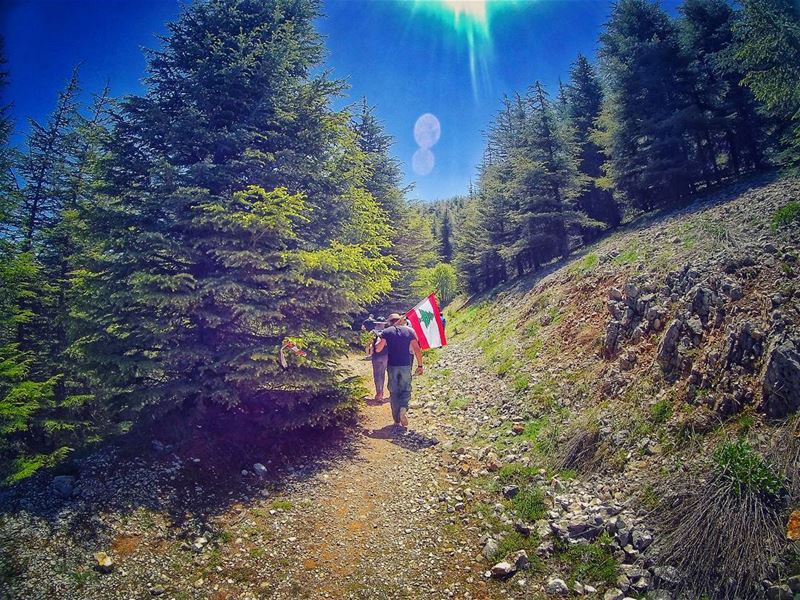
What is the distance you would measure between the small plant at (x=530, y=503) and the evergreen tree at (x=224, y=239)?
3.98 m

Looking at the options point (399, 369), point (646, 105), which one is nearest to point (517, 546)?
point (399, 369)

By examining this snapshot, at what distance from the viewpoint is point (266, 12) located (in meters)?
9.30

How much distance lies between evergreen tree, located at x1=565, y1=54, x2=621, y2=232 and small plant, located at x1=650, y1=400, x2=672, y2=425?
23.2 metres

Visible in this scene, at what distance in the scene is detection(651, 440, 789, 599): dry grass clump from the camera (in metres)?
3.82

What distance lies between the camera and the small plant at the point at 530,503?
570cm

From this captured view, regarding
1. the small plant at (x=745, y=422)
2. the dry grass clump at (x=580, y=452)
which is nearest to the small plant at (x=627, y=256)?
the dry grass clump at (x=580, y=452)

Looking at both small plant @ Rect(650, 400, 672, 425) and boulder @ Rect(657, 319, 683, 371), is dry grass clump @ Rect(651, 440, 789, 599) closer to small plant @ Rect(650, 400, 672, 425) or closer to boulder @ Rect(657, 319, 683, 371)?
small plant @ Rect(650, 400, 672, 425)

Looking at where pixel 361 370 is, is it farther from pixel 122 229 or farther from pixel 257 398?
pixel 122 229

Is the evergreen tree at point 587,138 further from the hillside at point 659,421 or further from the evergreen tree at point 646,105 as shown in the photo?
the hillside at point 659,421

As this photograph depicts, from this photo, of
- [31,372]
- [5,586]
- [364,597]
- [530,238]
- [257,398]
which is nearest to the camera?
[5,586]

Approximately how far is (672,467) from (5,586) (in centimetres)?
834

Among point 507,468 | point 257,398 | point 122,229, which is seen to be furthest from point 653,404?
point 122,229

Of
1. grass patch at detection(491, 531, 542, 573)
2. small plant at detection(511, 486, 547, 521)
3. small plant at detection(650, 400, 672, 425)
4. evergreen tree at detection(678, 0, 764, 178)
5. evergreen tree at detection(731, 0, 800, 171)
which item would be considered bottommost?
grass patch at detection(491, 531, 542, 573)

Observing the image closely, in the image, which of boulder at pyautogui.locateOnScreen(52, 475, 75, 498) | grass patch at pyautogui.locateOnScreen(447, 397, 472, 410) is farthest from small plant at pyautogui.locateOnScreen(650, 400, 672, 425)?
boulder at pyautogui.locateOnScreen(52, 475, 75, 498)
